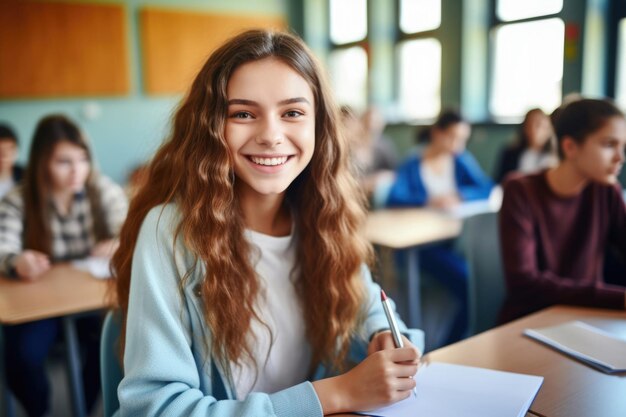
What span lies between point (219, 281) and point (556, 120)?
1345 mm

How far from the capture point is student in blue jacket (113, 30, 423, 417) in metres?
0.90

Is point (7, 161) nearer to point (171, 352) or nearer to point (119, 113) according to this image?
point (119, 113)

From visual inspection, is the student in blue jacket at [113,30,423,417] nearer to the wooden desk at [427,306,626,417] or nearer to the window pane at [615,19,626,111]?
the wooden desk at [427,306,626,417]

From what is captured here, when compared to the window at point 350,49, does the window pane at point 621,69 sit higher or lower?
lower

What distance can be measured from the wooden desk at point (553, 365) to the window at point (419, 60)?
4523 millimetres

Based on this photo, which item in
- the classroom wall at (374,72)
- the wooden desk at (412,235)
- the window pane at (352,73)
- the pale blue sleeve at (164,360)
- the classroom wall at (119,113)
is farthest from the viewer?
the window pane at (352,73)

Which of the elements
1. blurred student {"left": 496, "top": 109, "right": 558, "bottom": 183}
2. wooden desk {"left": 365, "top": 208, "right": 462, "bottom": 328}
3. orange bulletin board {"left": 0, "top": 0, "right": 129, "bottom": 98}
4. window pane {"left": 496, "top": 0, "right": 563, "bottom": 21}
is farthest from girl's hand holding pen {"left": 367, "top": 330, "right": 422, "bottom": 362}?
orange bulletin board {"left": 0, "top": 0, "right": 129, "bottom": 98}

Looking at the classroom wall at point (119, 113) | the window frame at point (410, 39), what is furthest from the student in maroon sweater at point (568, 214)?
the classroom wall at point (119, 113)

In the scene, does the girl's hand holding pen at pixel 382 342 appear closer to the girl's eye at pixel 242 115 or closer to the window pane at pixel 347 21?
the girl's eye at pixel 242 115

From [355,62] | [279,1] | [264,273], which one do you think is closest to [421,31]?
[355,62]

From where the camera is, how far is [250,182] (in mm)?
1056

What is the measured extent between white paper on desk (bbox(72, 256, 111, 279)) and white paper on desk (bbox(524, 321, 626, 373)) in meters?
1.50

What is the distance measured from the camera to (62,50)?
17.4 feet

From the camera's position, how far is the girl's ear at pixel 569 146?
175 centimetres
